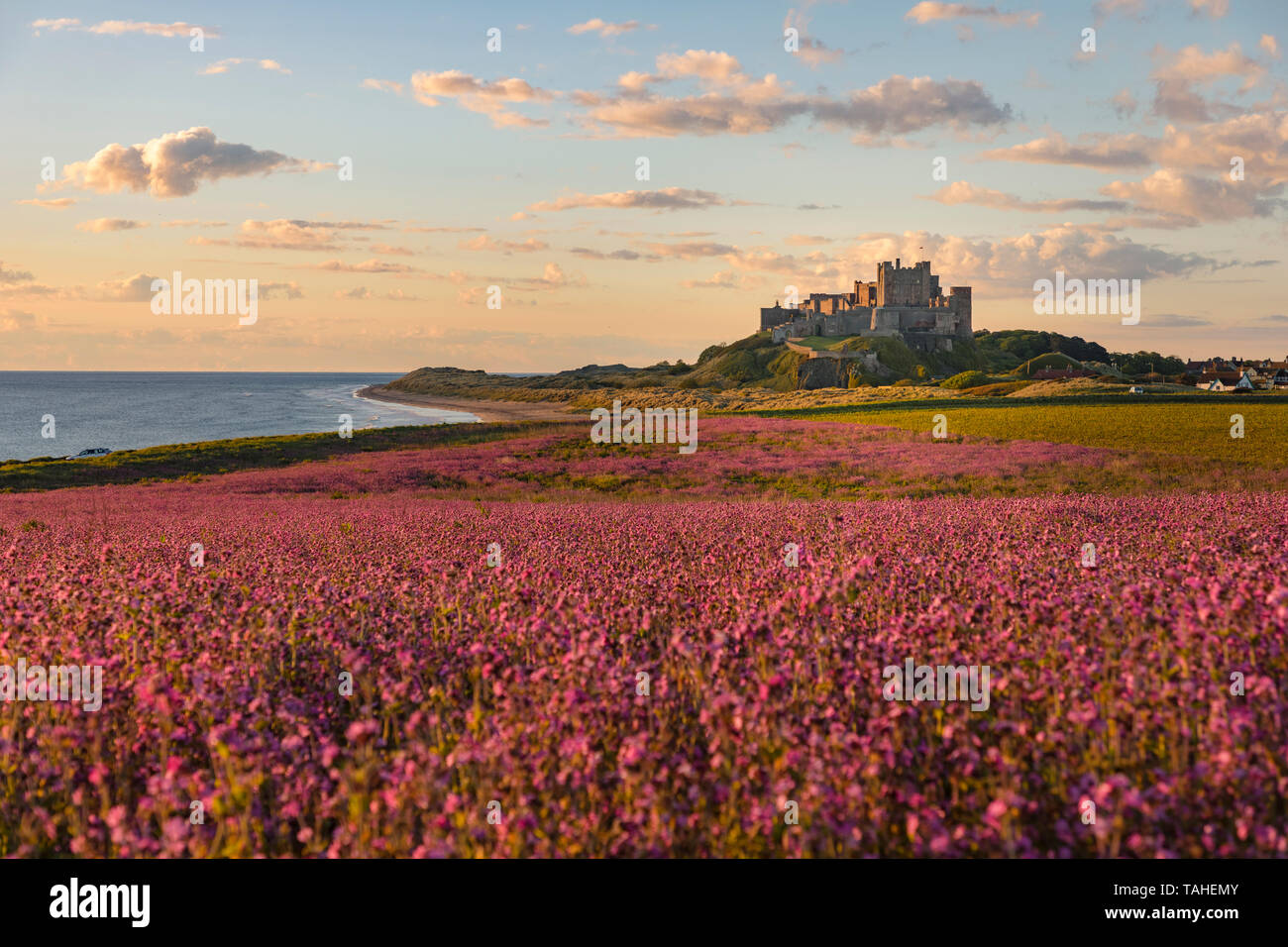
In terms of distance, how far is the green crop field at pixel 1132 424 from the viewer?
30.2m

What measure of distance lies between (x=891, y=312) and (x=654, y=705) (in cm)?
16786

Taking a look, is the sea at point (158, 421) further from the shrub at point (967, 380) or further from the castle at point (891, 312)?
the castle at point (891, 312)

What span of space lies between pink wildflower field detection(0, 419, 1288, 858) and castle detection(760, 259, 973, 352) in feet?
523

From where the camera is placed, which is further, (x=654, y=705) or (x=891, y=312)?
(x=891, y=312)

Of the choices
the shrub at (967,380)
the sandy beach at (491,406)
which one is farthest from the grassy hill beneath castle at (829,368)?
the sandy beach at (491,406)

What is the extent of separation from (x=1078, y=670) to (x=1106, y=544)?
15.4 ft

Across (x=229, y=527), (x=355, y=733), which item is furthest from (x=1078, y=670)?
(x=229, y=527)

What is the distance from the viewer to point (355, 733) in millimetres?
3449

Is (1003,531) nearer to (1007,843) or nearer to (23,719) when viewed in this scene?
(1007,843)

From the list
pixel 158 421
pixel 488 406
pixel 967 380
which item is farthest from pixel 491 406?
pixel 967 380

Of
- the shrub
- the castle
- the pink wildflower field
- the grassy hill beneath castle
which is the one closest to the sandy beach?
the grassy hill beneath castle

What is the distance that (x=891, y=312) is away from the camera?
533 ft

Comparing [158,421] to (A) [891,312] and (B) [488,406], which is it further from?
(A) [891,312]

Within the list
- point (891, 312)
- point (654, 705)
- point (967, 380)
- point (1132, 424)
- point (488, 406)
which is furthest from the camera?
point (891, 312)
